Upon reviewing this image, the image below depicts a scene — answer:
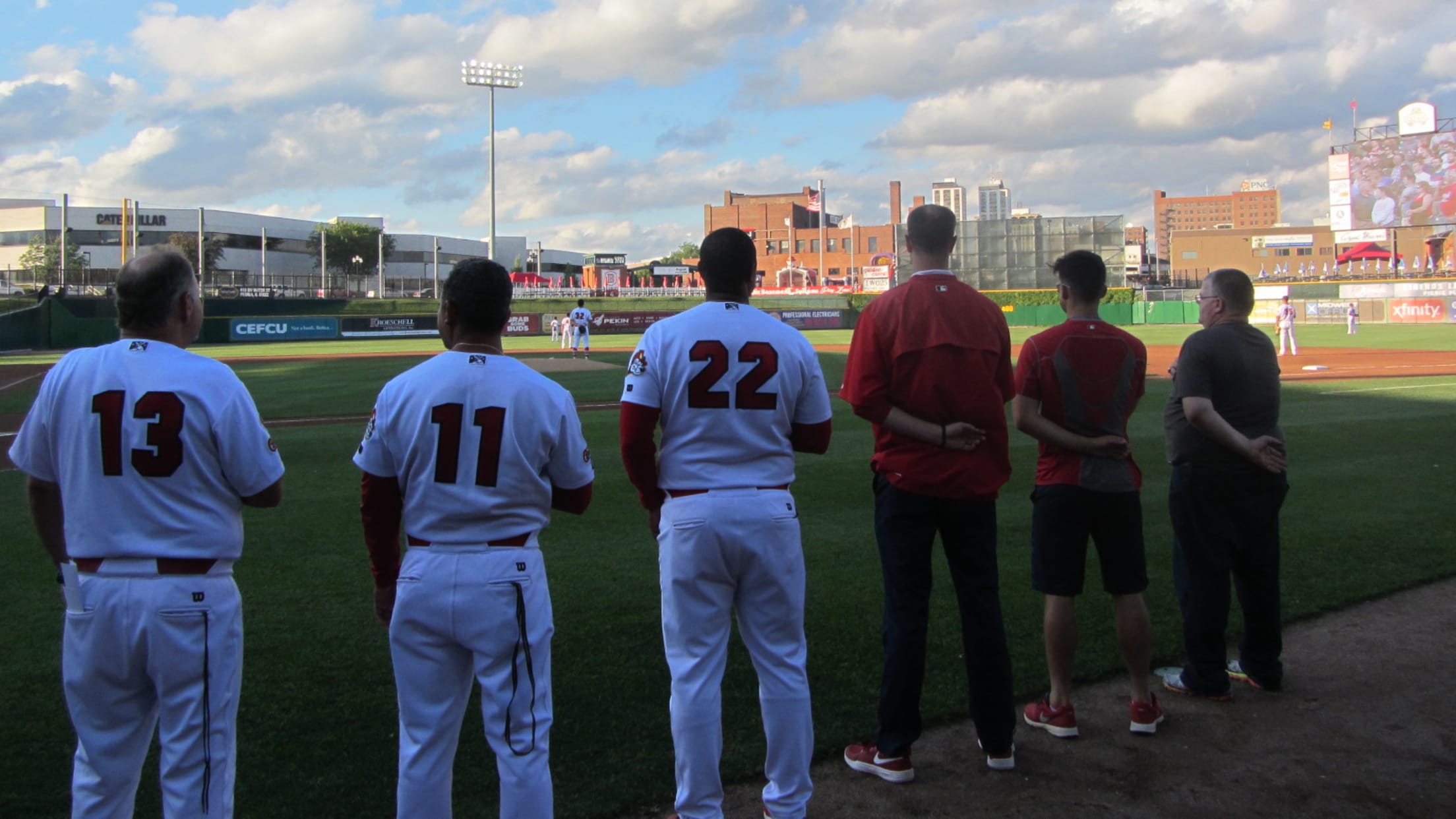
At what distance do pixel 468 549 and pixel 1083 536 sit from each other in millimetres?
2502

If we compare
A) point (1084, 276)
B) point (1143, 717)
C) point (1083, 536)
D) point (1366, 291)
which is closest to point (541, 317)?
point (1366, 291)

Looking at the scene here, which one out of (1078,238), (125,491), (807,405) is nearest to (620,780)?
(807,405)

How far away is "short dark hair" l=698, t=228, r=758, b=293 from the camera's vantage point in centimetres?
346

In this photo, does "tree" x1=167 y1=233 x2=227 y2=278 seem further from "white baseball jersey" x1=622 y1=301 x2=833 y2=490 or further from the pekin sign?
"white baseball jersey" x1=622 y1=301 x2=833 y2=490

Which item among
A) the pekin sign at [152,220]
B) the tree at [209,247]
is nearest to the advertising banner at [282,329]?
the tree at [209,247]

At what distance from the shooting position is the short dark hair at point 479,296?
2996 millimetres

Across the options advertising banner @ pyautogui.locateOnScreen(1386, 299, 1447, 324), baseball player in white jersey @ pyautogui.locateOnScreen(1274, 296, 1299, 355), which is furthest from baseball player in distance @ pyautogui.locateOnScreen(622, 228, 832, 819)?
advertising banner @ pyautogui.locateOnScreen(1386, 299, 1447, 324)

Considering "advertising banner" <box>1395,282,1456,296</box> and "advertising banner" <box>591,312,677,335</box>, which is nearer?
"advertising banner" <box>1395,282,1456,296</box>

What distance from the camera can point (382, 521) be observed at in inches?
119

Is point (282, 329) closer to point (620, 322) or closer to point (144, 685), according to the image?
point (620, 322)

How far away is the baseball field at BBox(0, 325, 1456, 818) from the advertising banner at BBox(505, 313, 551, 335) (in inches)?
1555

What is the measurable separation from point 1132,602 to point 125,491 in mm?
3544

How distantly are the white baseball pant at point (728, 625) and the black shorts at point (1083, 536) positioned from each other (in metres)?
1.31

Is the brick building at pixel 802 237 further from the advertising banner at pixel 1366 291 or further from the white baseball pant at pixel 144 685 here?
the white baseball pant at pixel 144 685
